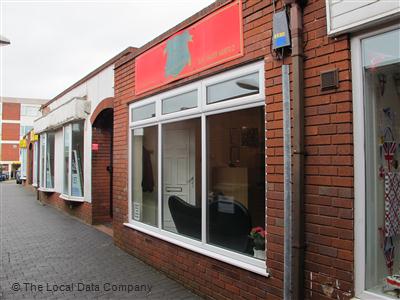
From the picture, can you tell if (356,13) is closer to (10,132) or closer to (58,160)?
(58,160)

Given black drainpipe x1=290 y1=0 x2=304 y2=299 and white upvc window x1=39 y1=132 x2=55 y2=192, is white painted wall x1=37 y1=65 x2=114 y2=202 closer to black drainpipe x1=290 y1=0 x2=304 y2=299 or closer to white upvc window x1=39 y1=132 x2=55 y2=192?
white upvc window x1=39 y1=132 x2=55 y2=192

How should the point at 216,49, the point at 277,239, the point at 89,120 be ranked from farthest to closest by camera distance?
the point at 89,120, the point at 216,49, the point at 277,239

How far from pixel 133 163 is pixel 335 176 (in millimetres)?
4177

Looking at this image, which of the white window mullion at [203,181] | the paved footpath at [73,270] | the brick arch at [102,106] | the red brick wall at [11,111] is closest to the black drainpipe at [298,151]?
the white window mullion at [203,181]

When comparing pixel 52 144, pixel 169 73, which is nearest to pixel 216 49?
pixel 169 73

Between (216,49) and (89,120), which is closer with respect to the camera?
(216,49)

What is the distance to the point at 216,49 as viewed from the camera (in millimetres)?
4215

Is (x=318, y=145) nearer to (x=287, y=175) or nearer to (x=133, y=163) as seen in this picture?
(x=287, y=175)

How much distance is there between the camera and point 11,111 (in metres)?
51.3

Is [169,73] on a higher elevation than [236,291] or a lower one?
higher

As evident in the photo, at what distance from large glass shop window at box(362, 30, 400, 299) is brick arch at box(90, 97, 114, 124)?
6305 millimetres

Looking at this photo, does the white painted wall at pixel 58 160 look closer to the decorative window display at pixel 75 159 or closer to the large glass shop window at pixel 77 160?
the decorative window display at pixel 75 159

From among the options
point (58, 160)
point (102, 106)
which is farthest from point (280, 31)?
point (58, 160)

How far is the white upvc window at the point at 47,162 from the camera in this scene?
13430 millimetres
